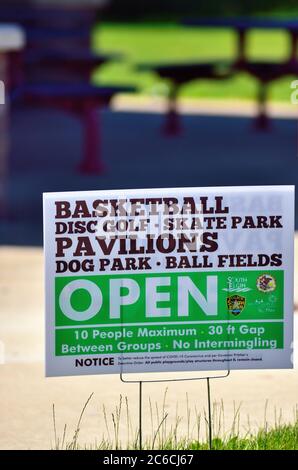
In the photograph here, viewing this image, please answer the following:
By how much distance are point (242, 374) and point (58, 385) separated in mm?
929

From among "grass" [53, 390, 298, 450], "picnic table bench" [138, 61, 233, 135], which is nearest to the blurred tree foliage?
"picnic table bench" [138, 61, 233, 135]

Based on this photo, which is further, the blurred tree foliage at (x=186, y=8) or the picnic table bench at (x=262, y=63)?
the blurred tree foliage at (x=186, y=8)

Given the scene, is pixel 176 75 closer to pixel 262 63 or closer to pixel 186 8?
pixel 262 63

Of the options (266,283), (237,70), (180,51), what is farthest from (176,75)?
(266,283)

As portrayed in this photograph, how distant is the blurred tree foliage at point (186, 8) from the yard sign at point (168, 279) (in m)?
30.4

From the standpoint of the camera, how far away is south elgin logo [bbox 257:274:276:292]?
5.41m

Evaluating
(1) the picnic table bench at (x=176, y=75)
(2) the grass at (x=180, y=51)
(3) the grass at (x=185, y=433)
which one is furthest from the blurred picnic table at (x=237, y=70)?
(3) the grass at (x=185, y=433)

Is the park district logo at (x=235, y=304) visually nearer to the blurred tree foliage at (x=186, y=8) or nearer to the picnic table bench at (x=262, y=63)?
the picnic table bench at (x=262, y=63)

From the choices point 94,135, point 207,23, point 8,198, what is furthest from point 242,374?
point 207,23

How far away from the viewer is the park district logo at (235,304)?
17.7 ft

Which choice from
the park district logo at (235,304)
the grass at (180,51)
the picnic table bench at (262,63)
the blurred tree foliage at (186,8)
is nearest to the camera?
the park district logo at (235,304)

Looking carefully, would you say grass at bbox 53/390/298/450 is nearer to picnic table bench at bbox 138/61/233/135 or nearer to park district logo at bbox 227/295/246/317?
park district logo at bbox 227/295/246/317

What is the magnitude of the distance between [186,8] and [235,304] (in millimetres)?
33261

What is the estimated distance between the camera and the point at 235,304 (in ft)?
17.7
